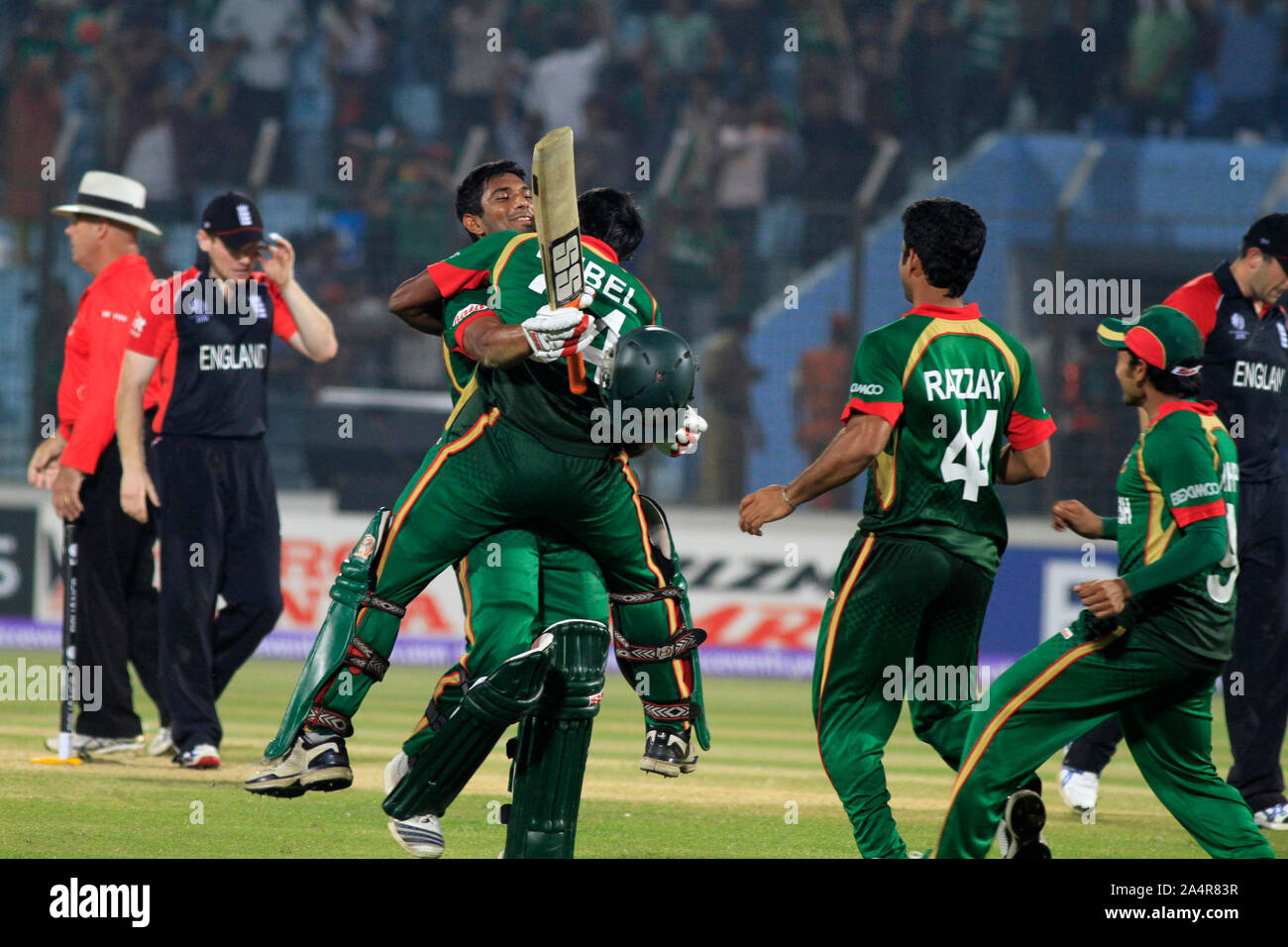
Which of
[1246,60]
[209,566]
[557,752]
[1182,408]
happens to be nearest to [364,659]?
[557,752]

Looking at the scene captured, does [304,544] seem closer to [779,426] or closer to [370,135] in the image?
[779,426]

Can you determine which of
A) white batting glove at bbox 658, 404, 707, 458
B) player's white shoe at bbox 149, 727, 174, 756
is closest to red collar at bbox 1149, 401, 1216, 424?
white batting glove at bbox 658, 404, 707, 458

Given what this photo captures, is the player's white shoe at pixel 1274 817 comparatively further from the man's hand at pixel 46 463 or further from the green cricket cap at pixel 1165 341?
the man's hand at pixel 46 463

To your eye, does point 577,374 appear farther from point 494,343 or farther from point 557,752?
point 557,752

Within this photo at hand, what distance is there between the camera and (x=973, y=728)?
18.0 ft

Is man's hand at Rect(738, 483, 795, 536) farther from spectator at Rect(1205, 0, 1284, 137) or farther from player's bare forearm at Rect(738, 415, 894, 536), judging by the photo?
spectator at Rect(1205, 0, 1284, 137)

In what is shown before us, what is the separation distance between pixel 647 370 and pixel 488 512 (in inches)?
26.7

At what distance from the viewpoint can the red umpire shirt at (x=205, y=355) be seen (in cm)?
811

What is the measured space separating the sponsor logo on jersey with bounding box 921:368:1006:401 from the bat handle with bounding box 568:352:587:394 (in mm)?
1072

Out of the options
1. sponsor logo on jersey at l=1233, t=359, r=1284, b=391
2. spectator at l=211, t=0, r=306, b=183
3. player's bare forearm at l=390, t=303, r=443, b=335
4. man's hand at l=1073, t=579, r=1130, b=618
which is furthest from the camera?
spectator at l=211, t=0, r=306, b=183

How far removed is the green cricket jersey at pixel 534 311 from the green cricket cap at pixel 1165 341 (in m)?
1.56

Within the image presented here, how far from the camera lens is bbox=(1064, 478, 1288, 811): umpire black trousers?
24.7 ft

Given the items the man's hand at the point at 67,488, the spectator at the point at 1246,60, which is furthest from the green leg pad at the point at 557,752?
the spectator at the point at 1246,60

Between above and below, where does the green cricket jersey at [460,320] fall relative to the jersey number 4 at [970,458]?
above
